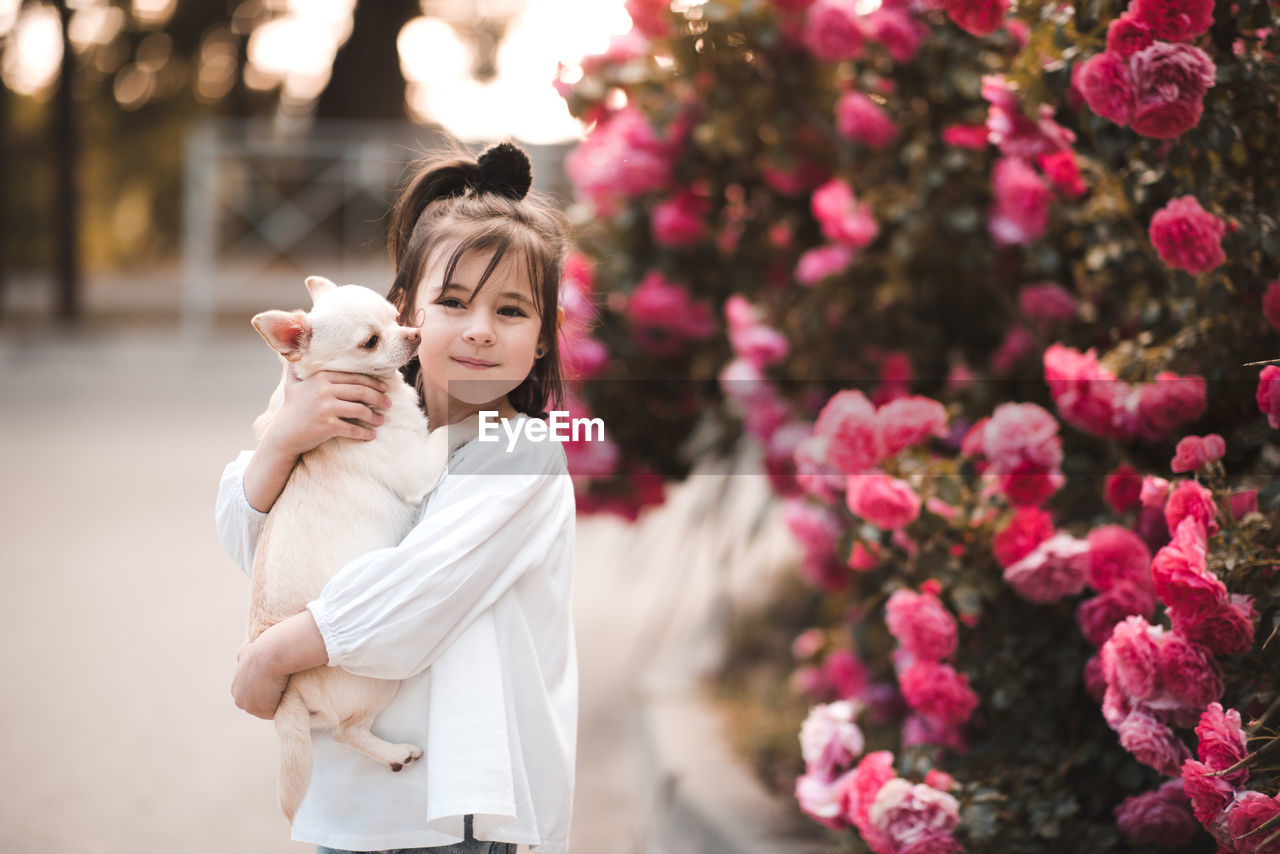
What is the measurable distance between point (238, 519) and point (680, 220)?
2.02 m

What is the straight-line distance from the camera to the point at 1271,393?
174 centimetres

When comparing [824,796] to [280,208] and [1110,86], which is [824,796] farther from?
[280,208]

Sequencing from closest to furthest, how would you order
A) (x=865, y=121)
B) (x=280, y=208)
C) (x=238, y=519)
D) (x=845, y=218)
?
(x=238, y=519) < (x=865, y=121) < (x=845, y=218) < (x=280, y=208)

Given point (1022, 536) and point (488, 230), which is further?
point (1022, 536)

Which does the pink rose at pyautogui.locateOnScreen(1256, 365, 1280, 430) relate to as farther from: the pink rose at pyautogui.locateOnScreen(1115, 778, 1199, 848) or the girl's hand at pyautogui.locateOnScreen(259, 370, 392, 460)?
the girl's hand at pyautogui.locateOnScreen(259, 370, 392, 460)

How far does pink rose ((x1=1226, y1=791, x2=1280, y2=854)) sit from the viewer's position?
1545 mm

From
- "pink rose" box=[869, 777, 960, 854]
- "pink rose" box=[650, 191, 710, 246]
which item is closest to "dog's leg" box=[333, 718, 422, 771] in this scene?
"pink rose" box=[869, 777, 960, 854]

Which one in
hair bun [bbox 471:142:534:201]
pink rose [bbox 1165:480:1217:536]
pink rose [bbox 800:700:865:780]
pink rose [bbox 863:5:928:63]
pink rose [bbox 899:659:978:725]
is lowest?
pink rose [bbox 800:700:865:780]

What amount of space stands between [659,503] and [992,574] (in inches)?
57.2

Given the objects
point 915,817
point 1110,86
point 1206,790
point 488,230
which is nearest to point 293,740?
point 488,230

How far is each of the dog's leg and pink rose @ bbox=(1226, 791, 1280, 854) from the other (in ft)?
3.87

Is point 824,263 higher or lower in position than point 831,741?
higher

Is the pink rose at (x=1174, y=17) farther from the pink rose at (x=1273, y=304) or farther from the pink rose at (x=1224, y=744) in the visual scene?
the pink rose at (x=1224, y=744)

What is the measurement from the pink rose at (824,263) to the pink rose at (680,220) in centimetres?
37
